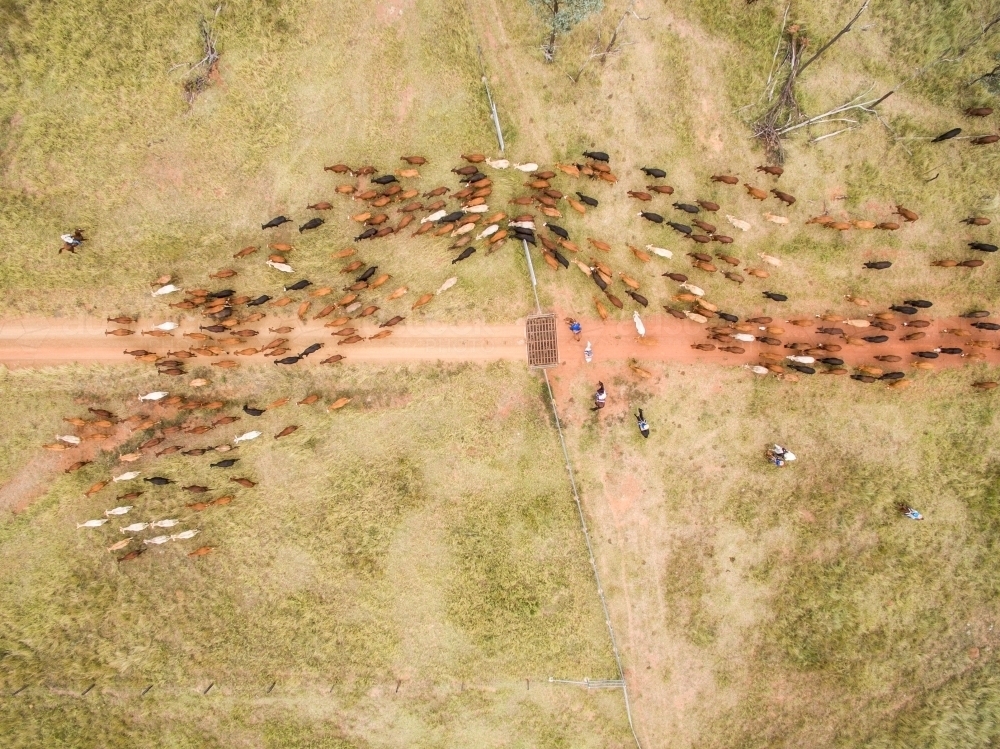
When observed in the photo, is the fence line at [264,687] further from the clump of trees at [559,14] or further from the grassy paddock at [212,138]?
the clump of trees at [559,14]

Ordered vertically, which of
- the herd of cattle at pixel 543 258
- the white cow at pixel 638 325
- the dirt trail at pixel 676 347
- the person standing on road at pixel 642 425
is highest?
the herd of cattle at pixel 543 258

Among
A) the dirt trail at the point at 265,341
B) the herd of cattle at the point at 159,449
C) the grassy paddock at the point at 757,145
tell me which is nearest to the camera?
the grassy paddock at the point at 757,145

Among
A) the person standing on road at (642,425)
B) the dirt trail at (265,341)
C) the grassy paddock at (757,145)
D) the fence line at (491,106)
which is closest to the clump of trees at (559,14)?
the grassy paddock at (757,145)

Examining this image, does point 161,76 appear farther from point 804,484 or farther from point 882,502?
point 882,502

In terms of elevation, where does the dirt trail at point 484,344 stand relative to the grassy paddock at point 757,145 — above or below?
below

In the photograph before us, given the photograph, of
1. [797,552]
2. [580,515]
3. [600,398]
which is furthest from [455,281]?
[797,552]

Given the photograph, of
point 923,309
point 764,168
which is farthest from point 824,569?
point 764,168
